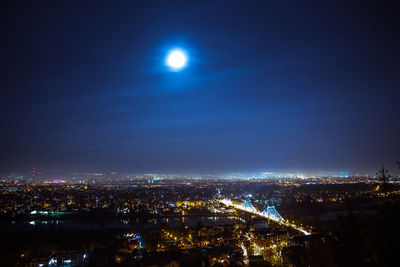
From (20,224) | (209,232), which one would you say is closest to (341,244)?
(209,232)

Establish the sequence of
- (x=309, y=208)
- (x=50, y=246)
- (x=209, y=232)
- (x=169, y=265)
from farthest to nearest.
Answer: (x=309, y=208)
(x=209, y=232)
(x=50, y=246)
(x=169, y=265)

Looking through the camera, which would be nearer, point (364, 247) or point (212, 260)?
point (364, 247)

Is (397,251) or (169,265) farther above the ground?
(397,251)

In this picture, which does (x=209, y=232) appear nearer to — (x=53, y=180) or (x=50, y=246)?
(x=50, y=246)

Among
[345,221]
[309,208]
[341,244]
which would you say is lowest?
[309,208]

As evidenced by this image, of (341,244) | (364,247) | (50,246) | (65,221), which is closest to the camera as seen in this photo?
(364,247)

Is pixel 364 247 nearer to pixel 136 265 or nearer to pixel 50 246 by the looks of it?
pixel 136 265

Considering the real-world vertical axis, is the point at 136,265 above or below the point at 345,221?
below

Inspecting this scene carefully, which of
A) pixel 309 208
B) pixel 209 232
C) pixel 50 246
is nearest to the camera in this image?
pixel 50 246

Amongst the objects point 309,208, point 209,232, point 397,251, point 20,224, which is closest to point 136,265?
point 209,232
